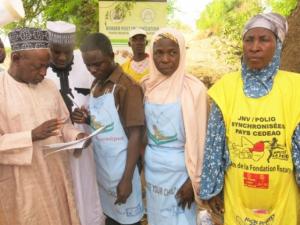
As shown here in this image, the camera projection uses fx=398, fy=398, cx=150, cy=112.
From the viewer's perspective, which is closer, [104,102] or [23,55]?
[23,55]

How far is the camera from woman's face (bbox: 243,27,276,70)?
2275 millimetres

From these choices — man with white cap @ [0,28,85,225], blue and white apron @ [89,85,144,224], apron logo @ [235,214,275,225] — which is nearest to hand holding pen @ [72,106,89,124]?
blue and white apron @ [89,85,144,224]

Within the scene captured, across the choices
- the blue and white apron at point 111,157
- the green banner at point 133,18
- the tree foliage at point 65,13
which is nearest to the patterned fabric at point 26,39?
the blue and white apron at point 111,157

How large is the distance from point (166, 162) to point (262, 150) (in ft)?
2.30

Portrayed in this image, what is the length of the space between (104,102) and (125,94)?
0.17 m

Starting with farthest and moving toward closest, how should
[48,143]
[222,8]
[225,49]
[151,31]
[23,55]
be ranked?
[222,8] < [225,49] < [151,31] < [48,143] < [23,55]

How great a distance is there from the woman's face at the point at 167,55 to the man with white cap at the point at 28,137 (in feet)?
2.44

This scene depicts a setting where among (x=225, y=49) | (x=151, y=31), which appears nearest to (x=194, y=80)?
(x=151, y=31)

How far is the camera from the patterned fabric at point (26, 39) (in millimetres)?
2512

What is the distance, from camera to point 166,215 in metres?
2.77

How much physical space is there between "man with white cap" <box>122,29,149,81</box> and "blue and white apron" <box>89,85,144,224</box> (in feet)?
9.75

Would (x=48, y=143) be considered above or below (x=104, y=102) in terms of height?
below

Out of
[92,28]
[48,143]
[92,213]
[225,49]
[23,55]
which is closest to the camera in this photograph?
[23,55]

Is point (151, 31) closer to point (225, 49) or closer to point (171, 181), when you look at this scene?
point (171, 181)
